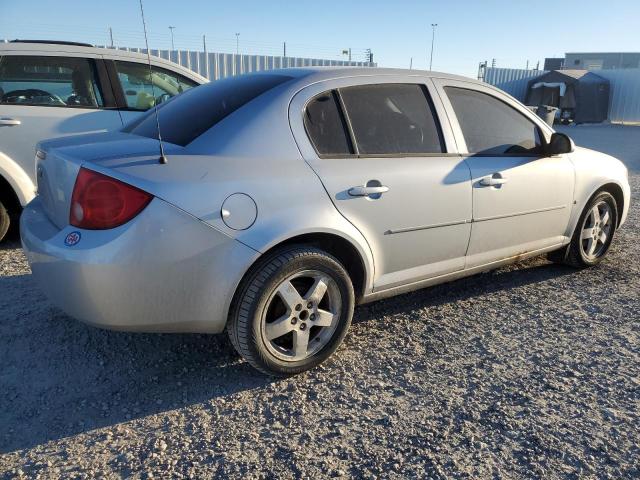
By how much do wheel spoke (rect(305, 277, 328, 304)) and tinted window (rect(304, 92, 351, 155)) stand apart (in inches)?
26.6

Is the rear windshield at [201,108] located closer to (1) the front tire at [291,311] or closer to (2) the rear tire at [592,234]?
(1) the front tire at [291,311]

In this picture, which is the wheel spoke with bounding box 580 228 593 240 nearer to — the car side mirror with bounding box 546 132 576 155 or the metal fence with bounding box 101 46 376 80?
the car side mirror with bounding box 546 132 576 155

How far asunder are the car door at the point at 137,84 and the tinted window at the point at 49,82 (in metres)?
0.20

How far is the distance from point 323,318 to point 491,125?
6.13 feet

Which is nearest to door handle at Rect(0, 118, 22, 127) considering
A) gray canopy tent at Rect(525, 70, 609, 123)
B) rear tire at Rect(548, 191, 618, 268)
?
rear tire at Rect(548, 191, 618, 268)

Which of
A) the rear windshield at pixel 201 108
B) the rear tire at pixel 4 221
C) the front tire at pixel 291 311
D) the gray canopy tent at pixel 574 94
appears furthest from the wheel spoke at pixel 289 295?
the gray canopy tent at pixel 574 94

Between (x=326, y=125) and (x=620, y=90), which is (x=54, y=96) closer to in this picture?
(x=326, y=125)

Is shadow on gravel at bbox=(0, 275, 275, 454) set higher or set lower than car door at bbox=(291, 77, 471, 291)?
lower

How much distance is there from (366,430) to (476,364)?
89 centimetres

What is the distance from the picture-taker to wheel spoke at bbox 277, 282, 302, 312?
2580mm

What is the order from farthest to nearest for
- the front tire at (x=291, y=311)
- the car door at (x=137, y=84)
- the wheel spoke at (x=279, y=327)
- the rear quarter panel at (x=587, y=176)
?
1. the car door at (x=137, y=84)
2. the rear quarter panel at (x=587, y=176)
3. the wheel spoke at (x=279, y=327)
4. the front tire at (x=291, y=311)

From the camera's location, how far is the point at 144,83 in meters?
5.27

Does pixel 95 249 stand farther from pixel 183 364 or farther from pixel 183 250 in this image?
pixel 183 364

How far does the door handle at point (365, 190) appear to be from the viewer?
2729mm
